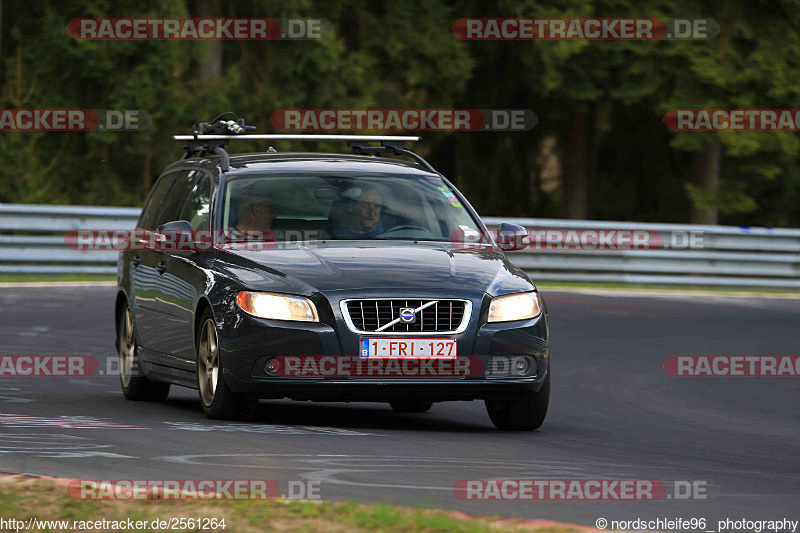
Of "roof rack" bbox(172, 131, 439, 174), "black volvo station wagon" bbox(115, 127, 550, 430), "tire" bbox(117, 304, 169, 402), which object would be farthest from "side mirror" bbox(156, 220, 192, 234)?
"tire" bbox(117, 304, 169, 402)

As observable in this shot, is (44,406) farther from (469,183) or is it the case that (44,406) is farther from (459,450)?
(469,183)

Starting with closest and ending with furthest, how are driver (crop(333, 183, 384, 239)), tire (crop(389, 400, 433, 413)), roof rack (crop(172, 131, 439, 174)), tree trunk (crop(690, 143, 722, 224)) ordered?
driver (crop(333, 183, 384, 239))
roof rack (crop(172, 131, 439, 174))
tire (crop(389, 400, 433, 413))
tree trunk (crop(690, 143, 722, 224))

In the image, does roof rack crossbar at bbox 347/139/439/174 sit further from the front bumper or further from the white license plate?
the white license plate

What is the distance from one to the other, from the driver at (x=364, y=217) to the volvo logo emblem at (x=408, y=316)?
3.86 ft

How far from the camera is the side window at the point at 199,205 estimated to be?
12.0m

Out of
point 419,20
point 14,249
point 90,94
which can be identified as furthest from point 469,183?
point 14,249

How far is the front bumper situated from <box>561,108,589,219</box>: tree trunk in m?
26.6

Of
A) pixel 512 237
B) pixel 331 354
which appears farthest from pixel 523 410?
pixel 331 354

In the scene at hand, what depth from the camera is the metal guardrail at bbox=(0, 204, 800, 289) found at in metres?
25.8

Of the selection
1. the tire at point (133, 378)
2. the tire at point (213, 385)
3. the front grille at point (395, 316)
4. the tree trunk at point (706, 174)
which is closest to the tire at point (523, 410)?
the front grille at point (395, 316)

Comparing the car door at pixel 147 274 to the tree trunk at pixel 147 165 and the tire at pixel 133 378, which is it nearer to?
the tire at pixel 133 378

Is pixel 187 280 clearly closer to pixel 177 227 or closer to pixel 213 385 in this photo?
pixel 177 227

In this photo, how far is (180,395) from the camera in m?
14.0

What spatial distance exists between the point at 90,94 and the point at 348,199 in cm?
2182
